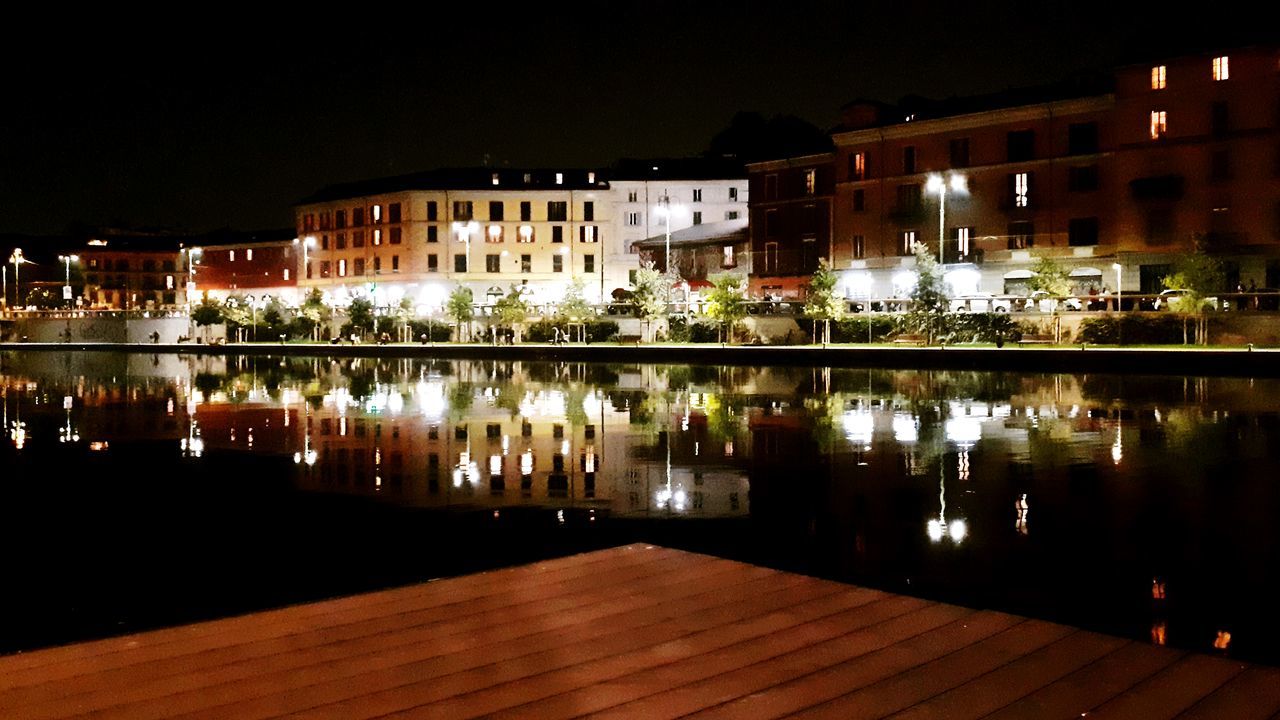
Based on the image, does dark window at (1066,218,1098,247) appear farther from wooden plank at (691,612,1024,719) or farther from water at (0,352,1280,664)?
wooden plank at (691,612,1024,719)

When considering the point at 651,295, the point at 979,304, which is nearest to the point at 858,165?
the point at 979,304

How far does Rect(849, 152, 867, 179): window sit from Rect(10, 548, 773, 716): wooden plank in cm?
5749

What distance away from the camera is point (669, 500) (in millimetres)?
11742

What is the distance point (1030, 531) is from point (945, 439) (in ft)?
23.0

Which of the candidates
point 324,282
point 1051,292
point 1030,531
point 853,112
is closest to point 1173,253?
point 1051,292

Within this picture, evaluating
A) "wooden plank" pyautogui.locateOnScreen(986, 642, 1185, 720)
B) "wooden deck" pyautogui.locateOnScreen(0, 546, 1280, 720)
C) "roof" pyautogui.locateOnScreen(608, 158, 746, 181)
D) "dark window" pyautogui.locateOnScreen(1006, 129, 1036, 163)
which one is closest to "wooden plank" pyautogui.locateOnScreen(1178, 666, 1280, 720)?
"wooden deck" pyautogui.locateOnScreen(0, 546, 1280, 720)

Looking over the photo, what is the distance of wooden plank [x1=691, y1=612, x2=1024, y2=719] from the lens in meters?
4.82

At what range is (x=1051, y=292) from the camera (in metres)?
46.1

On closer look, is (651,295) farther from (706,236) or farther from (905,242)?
(706,236)

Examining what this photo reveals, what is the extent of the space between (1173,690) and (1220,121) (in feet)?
170

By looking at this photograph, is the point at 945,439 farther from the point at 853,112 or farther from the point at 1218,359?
the point at 853,112

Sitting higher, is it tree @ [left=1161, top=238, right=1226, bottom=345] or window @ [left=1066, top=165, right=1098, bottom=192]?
window @ [left=1066, top=165, right=1098, bottom=192]

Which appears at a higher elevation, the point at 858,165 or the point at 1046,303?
the point at 858,165

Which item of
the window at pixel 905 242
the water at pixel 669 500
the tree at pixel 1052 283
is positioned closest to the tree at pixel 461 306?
the window at pixel 905 242
